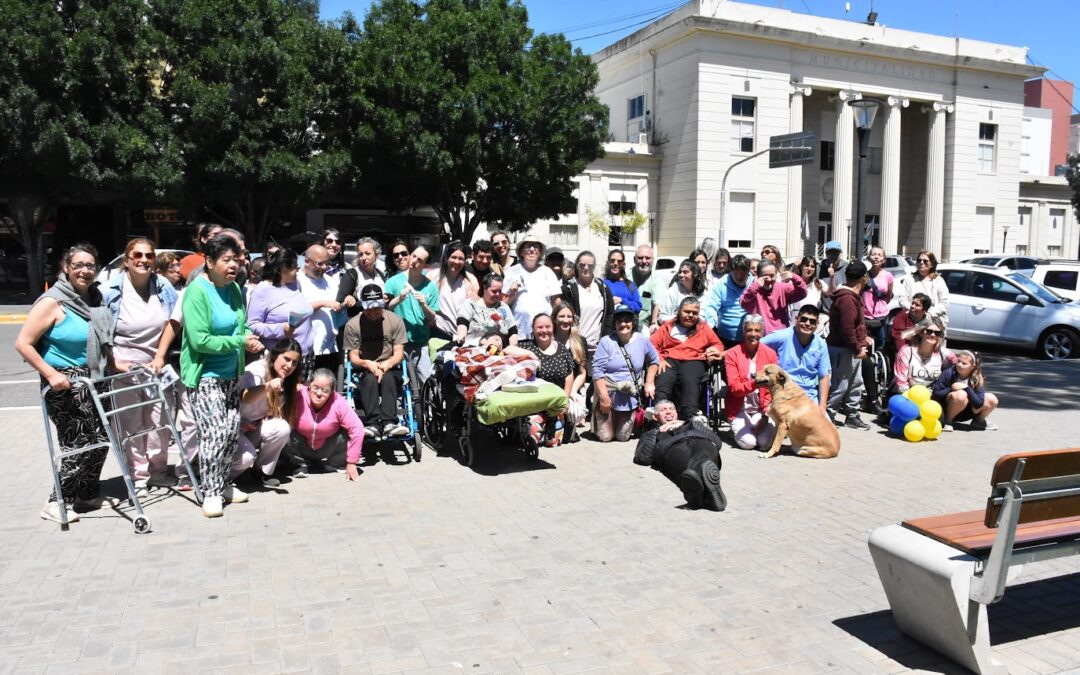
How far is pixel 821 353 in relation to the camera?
8.73m

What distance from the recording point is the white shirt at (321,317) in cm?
794

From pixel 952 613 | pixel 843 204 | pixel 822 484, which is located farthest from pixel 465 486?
pixel 843 204

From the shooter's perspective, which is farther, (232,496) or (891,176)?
(891,176)

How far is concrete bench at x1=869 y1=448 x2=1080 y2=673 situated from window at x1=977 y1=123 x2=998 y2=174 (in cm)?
5000

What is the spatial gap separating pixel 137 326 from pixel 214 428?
0.95 m

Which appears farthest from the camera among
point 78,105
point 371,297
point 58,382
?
point 78,105

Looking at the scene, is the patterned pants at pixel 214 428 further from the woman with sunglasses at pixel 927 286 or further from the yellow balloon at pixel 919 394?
the woman with sunglasses at pixel 927 286

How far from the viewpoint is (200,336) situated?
19.4ft

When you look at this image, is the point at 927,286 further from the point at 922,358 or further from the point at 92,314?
the point at 92,314

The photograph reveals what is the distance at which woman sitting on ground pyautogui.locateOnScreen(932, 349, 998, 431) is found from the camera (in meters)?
9.16

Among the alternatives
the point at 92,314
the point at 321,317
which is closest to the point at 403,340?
the point at 321,317

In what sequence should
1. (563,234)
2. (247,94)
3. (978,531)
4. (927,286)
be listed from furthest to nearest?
(563,234) < (247,94) < (927,286) < (978,531)

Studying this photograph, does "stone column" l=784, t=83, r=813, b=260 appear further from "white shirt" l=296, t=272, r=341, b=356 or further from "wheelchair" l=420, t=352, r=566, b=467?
"white shirt" l=296, t=272, r=341, b=356

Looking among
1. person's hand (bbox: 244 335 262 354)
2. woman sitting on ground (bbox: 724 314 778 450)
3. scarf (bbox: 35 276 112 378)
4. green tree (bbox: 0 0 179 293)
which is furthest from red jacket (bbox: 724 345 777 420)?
green tree (bbox: 0 0 179 293)
